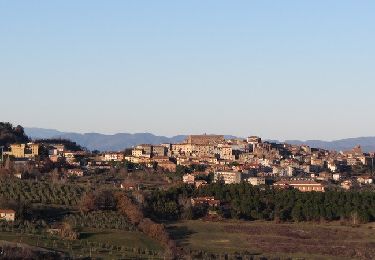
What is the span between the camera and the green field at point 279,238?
4388 centimetres

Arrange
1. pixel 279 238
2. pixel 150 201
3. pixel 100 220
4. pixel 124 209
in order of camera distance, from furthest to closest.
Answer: pixel 150 201 → pixel 124 209 → pixel 279 238 → pixel 100 220

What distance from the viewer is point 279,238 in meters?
48.3

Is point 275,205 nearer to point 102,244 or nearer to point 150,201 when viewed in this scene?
point 150,201

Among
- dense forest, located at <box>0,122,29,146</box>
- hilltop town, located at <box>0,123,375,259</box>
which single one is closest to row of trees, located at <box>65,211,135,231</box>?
hilltop town, located at <box>0,123,375,259</box>

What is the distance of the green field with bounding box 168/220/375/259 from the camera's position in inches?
1727

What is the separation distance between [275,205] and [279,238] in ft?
28.7

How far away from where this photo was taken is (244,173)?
273ft

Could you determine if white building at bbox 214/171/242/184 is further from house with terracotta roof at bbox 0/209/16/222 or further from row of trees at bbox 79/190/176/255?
house with terracotta roof at bbox 0/209/16/222

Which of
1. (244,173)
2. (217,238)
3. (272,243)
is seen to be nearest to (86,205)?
(217,238)

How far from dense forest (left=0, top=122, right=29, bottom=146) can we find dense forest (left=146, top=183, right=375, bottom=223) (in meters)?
46.4

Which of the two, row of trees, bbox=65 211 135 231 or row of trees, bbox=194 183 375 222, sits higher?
row of trees, bbox=194 183 375 222

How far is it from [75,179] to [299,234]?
87.5ft

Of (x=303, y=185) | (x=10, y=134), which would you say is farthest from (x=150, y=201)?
(x=10, y=134)

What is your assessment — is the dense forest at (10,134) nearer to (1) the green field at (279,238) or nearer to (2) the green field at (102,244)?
(1) the green field at (279,238)
